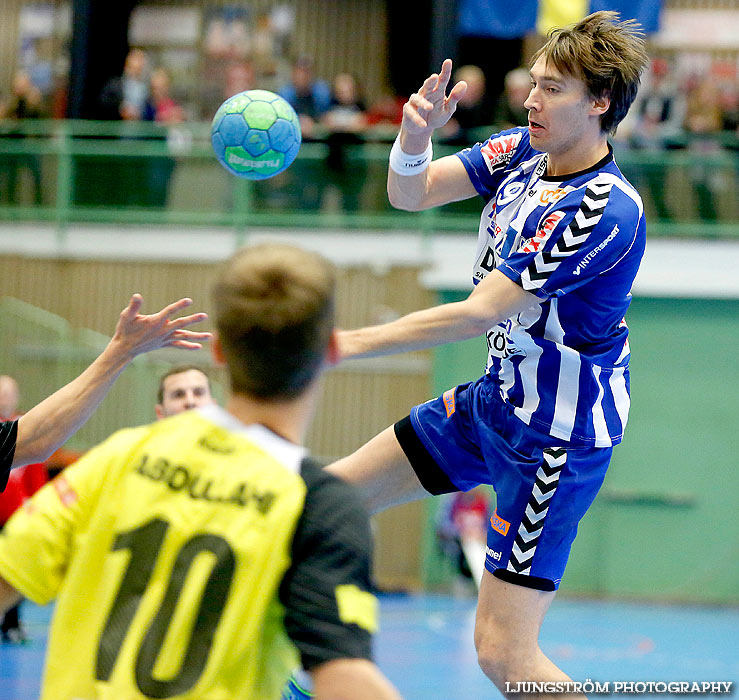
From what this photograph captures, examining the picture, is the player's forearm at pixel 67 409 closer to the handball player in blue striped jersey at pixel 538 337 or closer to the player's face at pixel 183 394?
the handball player in blue striped jersey at pixel 538 337

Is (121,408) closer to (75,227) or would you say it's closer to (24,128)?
(75,227)

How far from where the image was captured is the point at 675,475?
13469mm

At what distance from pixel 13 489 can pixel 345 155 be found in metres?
6.09

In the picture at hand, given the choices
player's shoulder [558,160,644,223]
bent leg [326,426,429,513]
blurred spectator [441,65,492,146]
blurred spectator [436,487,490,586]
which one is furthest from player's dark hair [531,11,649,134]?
blurred spectator [441,65,492,146]

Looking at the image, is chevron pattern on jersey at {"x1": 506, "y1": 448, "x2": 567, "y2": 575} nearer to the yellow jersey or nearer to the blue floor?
the yellow jersey

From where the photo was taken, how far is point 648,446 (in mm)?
13516

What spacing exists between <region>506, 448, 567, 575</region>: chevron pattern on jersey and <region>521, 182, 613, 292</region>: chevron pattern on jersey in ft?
2.36

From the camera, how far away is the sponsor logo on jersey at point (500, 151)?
14.8ft

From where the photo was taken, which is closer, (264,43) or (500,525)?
(500,525)

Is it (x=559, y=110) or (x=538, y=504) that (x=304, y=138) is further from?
(x=538, y=504)

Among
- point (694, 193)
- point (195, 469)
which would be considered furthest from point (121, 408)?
point (195, 469)

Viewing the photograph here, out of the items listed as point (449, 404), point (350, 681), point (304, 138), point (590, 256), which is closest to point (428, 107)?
point (590, 256)

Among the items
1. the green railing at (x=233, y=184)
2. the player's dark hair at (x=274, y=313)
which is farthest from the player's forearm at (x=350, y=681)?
the green railing at (x=233, y=184)

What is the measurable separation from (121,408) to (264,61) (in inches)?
286
